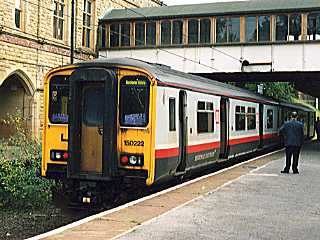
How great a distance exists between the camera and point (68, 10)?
28.9 meters

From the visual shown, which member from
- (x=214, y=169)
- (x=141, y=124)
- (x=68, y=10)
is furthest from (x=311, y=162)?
(x=68, y=10)

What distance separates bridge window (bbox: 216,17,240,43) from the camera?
27.9 metres

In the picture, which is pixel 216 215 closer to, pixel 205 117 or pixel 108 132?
pixel 108 132

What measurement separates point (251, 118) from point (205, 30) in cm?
914

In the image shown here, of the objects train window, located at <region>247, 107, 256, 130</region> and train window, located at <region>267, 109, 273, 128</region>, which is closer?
train window, located at <region>247, 107, 256, 130</region>

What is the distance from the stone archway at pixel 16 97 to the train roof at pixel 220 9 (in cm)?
735

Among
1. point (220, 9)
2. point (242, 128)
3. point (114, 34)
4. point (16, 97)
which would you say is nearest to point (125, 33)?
point (114, 34)

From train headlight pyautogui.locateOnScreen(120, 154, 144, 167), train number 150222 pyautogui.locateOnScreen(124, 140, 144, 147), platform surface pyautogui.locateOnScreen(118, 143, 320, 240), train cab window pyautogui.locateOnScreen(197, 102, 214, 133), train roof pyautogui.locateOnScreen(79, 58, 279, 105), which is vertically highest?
train roof pyautogui.locateOnScreen(79, 58, 279, 105)

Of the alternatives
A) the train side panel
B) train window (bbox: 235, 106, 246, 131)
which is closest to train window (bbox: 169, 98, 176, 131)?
the train side panel

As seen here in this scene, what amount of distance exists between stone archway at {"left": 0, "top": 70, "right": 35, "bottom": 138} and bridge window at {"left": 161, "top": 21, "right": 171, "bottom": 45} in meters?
7.60

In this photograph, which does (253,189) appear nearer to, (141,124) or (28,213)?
(141,124)

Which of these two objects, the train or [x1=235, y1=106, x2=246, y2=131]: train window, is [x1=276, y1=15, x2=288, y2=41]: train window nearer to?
[x1=235, y1=106, x2=246, y2=131]: train window

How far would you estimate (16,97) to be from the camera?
86.7 ft

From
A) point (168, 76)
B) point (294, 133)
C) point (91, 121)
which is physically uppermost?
point (168, 76)
